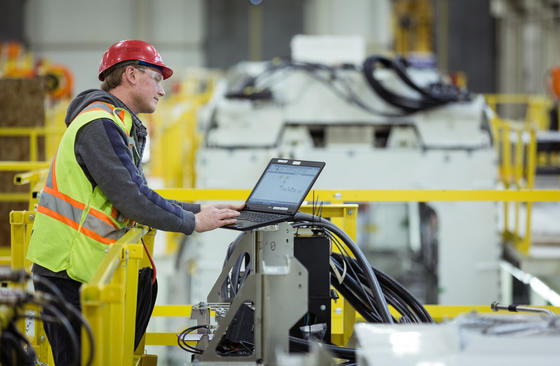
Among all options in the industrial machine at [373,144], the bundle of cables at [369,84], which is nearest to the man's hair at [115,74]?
the industrial machine at [373,144]

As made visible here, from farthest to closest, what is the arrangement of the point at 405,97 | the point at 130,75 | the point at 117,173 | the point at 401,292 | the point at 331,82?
the point at 331,82
the point at 405,97
the point at 401,292
the point at 130,75
the point at 117,173

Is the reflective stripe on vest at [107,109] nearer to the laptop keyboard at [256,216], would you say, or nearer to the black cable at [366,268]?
the laptop keyboard at [256,216]

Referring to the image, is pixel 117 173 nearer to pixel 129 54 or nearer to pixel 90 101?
pixel 90 101

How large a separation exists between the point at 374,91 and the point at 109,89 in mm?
4471

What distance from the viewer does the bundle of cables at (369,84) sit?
682cm

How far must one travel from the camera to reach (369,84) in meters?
6.94

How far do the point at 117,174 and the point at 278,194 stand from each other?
62 centimetres

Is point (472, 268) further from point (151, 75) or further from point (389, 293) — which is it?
point (151, 75)

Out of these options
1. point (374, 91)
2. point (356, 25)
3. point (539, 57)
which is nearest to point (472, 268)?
point (374, 91)

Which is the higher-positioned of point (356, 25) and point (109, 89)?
point (356, 25)

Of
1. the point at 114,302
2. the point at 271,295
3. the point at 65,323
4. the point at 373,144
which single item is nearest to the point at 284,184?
the point at 271,295

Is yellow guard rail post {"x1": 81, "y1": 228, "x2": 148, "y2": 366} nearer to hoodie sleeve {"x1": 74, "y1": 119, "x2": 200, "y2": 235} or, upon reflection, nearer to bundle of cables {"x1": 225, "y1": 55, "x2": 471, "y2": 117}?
hoodie sleeve {"x1": 74, "y1": 119, "x2": 200, "y2": 235}

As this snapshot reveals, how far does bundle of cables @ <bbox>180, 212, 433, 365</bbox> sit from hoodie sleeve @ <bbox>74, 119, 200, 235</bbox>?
432 millimetres

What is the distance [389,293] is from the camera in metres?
3.18
